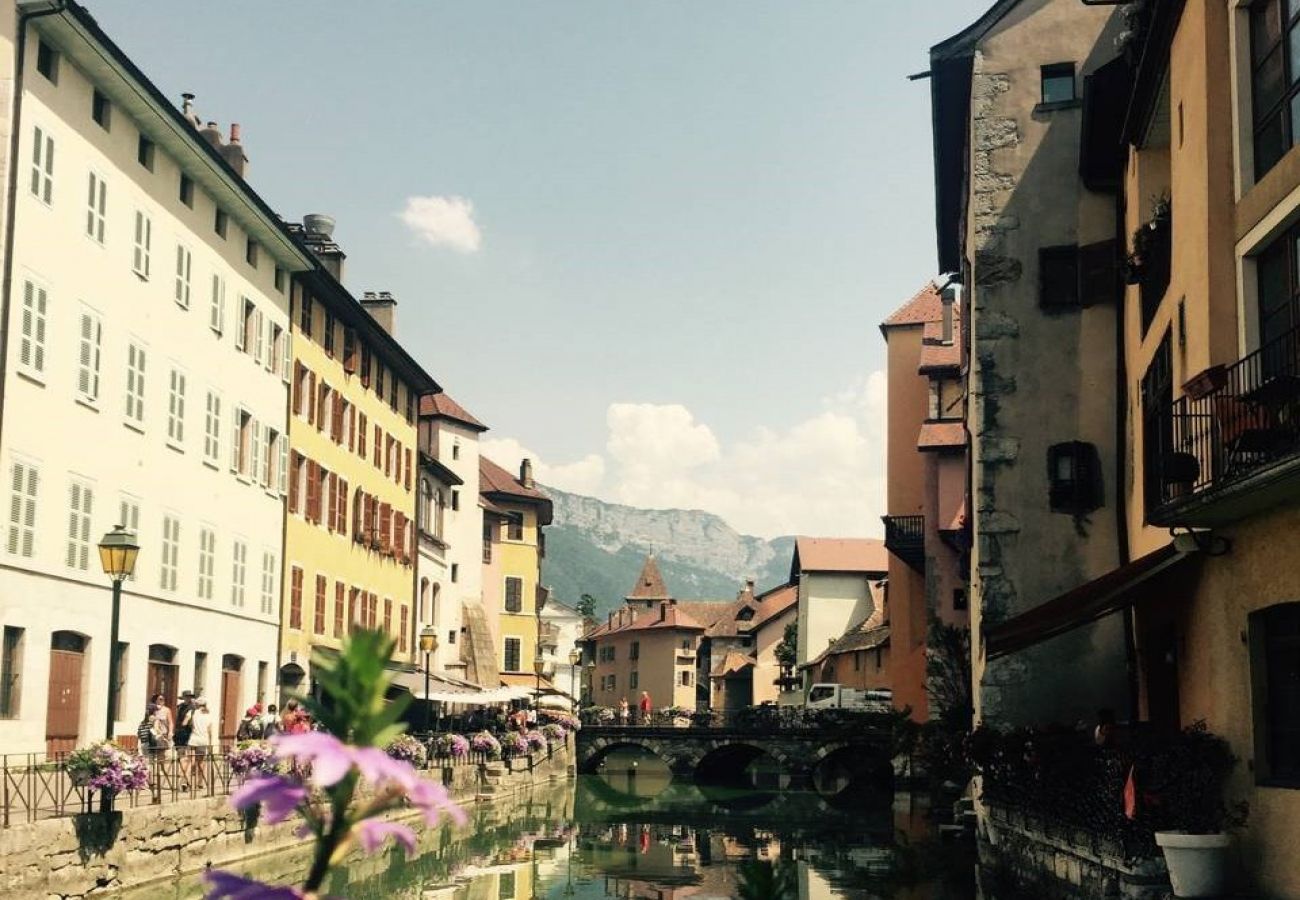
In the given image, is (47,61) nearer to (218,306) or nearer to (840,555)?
(218,306)

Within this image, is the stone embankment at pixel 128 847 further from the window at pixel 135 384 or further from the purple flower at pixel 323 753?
the purple flower at pixel 323 753

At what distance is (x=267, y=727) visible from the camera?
29.0 meters

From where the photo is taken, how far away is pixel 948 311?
46031 millimetres

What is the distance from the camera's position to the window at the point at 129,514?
2617 centimetres

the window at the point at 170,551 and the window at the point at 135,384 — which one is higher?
the window at the point at 135,384

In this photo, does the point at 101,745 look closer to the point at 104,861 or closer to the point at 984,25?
the point at 104,861

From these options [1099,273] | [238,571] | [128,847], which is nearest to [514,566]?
[238,571]

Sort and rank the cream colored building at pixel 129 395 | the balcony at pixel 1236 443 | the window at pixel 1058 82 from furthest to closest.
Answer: the window at pixel 1058 82
the cream colored building at pixel 129 395
the balcony at pixel 1236 443

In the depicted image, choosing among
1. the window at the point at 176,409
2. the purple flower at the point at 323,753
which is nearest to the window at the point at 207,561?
the window at the point at 176,409

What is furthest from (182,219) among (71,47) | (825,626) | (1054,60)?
(825,626)

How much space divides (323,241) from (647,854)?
22297mm

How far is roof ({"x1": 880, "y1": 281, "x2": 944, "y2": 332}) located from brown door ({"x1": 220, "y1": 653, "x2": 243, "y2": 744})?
2546 centimetres

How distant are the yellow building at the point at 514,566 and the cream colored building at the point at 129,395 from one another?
36.0 m

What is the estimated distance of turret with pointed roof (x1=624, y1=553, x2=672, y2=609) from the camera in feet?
437
